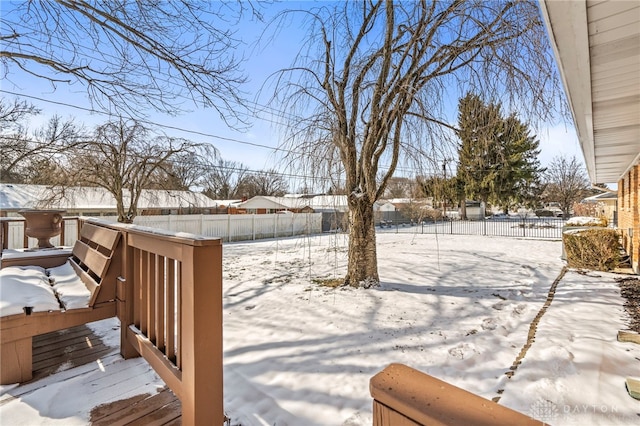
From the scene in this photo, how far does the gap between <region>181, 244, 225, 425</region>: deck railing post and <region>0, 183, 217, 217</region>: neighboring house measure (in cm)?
935

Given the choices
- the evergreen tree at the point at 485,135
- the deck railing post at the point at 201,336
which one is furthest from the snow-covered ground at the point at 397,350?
the evergreen tree at the point at 485,135

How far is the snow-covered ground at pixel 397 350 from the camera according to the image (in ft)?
6.45

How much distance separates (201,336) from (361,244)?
12.5 ft

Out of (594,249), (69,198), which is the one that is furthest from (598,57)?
(69,198)

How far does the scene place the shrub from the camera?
20.4 ft

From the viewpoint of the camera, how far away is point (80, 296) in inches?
91.9

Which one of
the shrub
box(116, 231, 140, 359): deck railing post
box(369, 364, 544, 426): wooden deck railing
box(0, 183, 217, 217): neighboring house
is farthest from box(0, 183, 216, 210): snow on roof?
the shrub

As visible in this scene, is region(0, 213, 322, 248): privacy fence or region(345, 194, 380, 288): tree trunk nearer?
region(345, 194, 380, 288): tree trunk

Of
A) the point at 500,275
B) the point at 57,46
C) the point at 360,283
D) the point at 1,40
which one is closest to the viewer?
the point at 1,40

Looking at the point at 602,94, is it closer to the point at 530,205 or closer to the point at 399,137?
the point at 399,137

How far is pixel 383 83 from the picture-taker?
4395 mm

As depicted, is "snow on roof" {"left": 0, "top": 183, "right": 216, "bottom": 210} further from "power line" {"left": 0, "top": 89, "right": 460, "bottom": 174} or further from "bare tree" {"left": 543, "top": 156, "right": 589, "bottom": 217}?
"bare tree" {"left": 543, "top": 156, "right": 589, "bottom": 217}

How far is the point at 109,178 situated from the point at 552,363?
10994 millimetres

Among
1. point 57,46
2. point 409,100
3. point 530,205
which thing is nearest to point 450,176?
point 409,100
